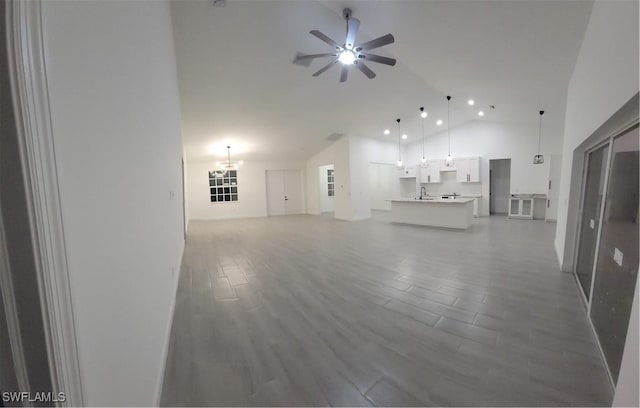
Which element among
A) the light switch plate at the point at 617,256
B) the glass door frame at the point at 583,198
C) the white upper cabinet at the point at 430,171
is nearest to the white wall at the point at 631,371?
the light switch plate at the point at 617,256

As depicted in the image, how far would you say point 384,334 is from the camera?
7.18ft

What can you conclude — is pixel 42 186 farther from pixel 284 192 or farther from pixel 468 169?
pixel 284 192

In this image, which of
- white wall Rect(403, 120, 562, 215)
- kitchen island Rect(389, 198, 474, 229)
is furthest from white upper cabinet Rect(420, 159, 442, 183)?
kitchen island Rect(389, 198, 474, 229)

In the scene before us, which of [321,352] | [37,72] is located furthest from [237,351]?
[37,72]

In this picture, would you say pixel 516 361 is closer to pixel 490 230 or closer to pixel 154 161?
pixel 154 161

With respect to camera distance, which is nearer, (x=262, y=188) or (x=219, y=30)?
(x=219, y=30)

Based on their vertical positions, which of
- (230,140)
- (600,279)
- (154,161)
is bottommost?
(600,279)

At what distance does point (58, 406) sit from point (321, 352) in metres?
1.64

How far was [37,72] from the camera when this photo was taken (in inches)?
22.5

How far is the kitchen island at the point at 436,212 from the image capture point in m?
6.57

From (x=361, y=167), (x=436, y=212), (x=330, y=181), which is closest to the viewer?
(x=436, y=212)

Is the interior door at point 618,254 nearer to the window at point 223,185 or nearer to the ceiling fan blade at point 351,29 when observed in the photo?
the ceiling fan blade at point 351,29

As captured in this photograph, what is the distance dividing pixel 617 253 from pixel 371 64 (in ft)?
15.0

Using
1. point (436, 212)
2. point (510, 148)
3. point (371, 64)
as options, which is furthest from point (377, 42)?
point (510, 148)
